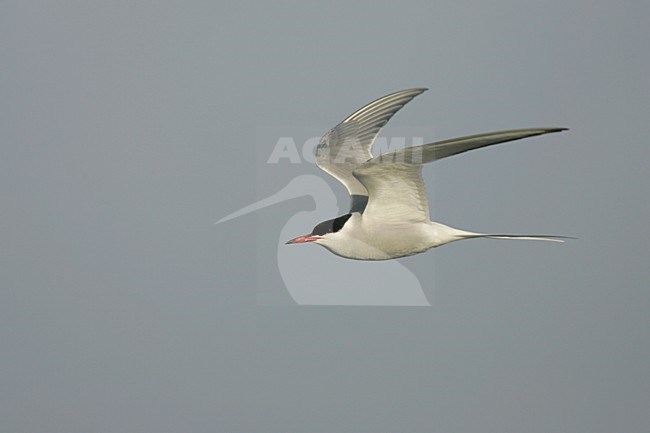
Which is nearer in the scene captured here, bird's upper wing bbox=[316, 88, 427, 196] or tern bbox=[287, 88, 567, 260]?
tern bbox=[287, 88, 567, 260]

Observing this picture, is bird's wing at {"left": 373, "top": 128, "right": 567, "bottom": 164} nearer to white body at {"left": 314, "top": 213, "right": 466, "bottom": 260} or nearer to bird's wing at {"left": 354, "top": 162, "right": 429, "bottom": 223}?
bird's wing at {"left": 354, "top": 162, "right": 429, "bottom": 223}

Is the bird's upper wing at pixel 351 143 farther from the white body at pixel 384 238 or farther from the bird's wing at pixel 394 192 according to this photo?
the bird's wing at pixel 394 192

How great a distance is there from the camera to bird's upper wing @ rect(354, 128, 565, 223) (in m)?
7.22

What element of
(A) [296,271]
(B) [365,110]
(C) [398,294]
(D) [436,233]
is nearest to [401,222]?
(D) [436,233]

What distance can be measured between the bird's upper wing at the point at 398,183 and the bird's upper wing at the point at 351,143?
37.4 inches

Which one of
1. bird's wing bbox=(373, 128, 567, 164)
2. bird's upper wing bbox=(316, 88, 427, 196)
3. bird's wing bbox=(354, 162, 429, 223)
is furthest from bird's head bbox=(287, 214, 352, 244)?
bird's wing bbox=(373, 128, 567, 164)

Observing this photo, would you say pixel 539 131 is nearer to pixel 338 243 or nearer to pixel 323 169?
pixel 338 243

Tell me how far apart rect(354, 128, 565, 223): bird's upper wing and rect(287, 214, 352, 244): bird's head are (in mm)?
313

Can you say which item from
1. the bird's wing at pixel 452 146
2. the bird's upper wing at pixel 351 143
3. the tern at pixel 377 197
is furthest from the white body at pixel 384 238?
the bird's wing at pixel 452 146

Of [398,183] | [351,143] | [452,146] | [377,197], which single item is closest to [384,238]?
[377,197]

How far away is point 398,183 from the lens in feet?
27.3

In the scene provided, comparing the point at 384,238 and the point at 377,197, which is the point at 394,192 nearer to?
the point at 377,197

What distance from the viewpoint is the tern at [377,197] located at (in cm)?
808

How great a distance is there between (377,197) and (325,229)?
76 centimetres
